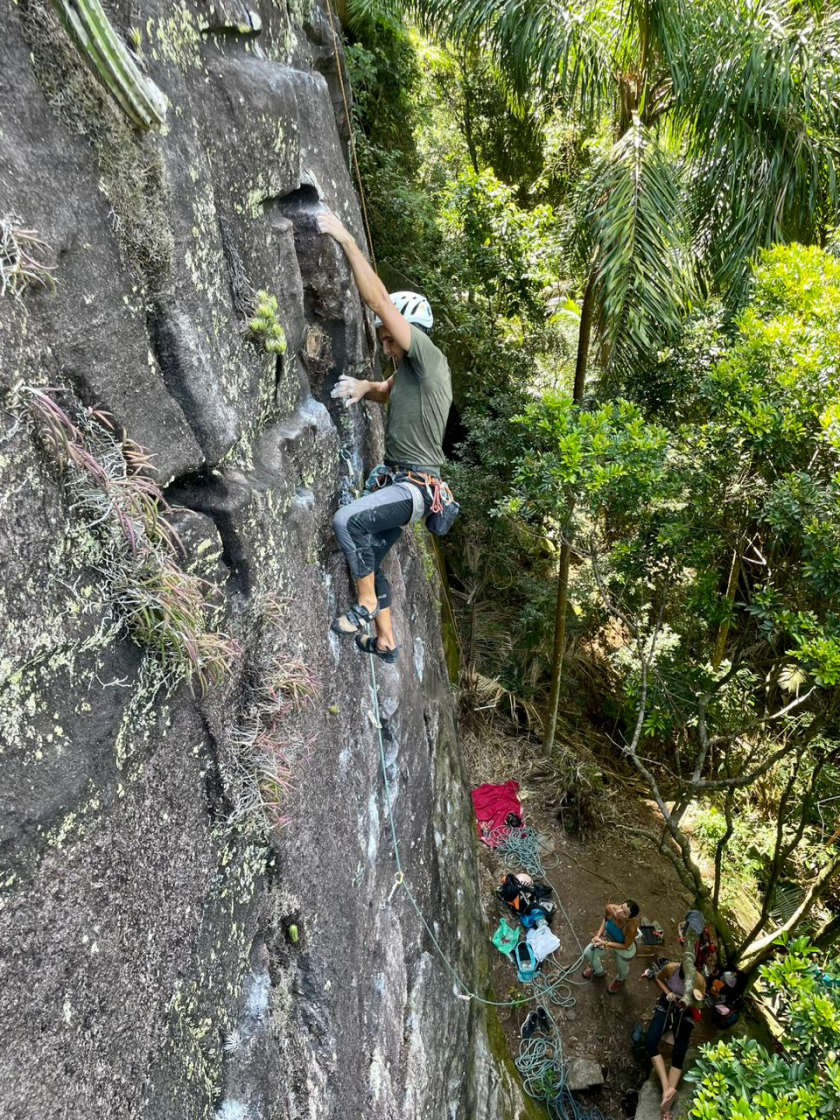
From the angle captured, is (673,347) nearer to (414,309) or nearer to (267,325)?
(414,309)

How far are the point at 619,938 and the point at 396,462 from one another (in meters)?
5.37

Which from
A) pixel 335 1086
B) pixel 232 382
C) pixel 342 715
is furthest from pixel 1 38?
pixel 335 1086

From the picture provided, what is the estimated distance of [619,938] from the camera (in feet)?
22.2

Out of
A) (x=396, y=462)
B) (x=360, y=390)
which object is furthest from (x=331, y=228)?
(x=396, y=462)

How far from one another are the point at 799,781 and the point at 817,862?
3.46 feet

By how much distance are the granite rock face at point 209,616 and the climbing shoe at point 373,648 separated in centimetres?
16

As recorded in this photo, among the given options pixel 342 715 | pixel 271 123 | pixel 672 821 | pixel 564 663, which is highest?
pixel 271 123

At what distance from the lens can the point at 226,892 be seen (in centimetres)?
266

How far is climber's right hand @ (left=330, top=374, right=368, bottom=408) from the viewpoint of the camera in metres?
3.82

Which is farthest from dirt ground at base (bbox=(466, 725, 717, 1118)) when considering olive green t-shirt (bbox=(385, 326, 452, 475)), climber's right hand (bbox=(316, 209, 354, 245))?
climber's right hand (bbox=(316, 209, 354, 245))

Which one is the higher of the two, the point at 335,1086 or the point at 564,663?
the point at 335,1086

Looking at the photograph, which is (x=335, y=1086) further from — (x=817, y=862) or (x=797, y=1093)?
(x=817, y=862)

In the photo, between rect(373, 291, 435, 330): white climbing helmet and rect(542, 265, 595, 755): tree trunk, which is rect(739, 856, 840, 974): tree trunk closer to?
rect(542, 265, 595, 755): tree trunk

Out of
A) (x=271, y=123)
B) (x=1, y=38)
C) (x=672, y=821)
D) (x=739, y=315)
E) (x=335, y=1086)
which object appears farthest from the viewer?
(x=672, y=821)
